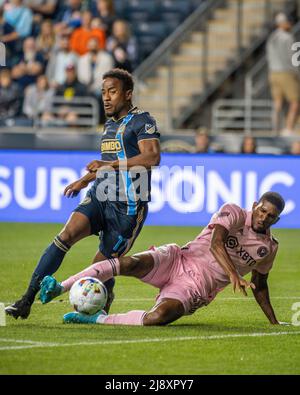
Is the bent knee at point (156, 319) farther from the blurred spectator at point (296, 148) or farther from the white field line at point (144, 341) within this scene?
the blurred spectator at point (296, 148)

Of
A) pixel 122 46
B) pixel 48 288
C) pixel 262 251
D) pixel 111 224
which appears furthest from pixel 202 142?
pixel 48 288

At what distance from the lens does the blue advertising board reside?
1862 centimetres

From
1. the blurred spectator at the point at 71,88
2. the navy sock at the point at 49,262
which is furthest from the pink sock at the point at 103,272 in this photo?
the blurred spectator at the point at 71,88

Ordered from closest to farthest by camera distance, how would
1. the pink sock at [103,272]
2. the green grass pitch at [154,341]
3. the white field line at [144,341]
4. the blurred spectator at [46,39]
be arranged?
the green grass pitch at [154,341] → the white field line at [144,341] → the pink sock at [103,272] → the blurred spectator at [46,39]

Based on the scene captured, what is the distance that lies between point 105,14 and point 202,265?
1382cm

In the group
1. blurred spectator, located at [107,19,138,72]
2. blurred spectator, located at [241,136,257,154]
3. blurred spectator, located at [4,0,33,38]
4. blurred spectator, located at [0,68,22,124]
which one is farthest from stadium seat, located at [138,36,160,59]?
blurred spectator, located at [241,136,257,154]

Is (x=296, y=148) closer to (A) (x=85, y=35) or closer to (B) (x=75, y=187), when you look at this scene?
(A) (x=85, y=35)

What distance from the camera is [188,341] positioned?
8781 mm

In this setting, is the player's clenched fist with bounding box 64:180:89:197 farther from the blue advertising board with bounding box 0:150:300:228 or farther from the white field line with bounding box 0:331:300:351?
the blue advertising board with bounding box 0:150:300:228

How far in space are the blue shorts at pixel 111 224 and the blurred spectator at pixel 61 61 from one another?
12.4 metres

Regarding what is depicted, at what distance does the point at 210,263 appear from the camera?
973 cm

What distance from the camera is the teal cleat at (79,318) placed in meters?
9.61
